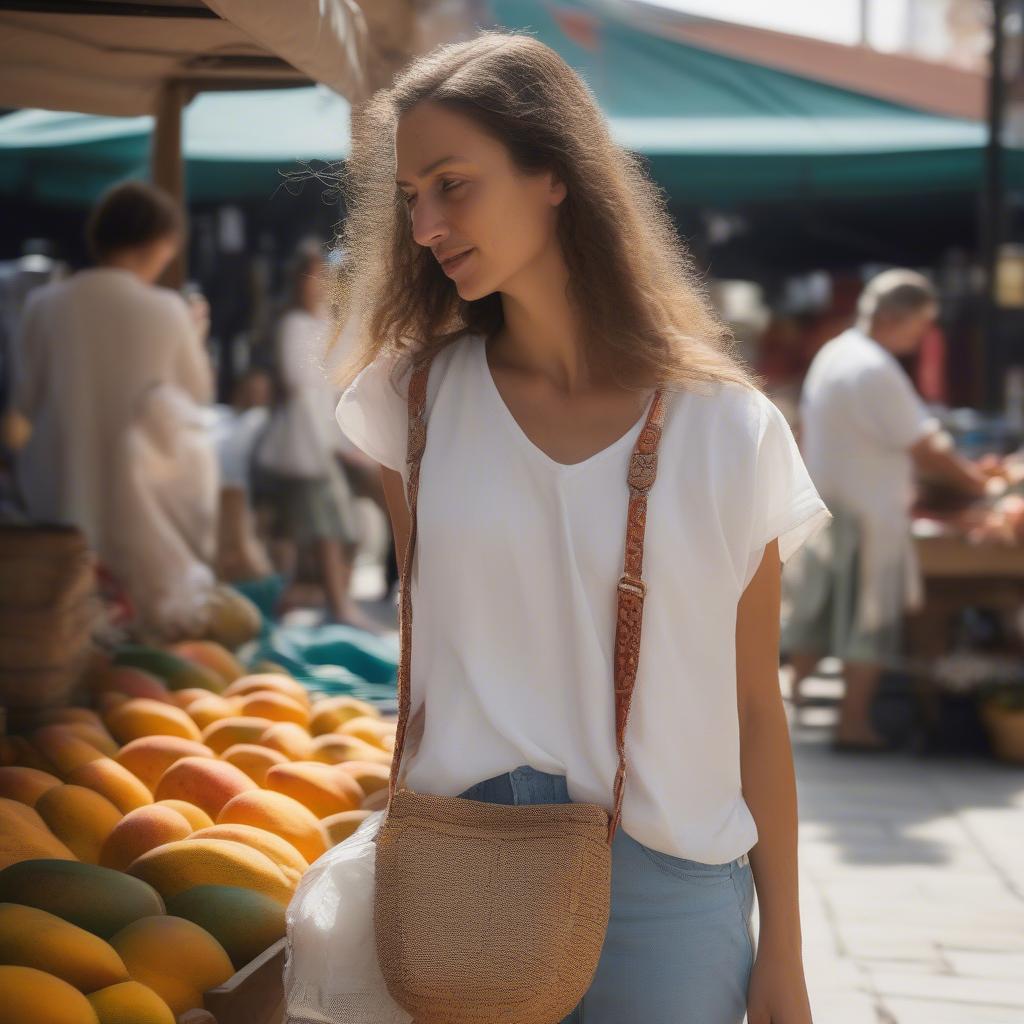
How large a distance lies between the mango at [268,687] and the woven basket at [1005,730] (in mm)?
4045

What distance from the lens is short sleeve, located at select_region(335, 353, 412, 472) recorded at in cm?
199

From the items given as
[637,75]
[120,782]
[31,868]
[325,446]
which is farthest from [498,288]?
[637,75]

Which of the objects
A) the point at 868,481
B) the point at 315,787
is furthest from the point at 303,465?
the point at 315,787

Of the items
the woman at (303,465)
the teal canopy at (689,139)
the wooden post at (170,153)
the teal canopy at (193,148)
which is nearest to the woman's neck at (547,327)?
the wooden post at (170,153)

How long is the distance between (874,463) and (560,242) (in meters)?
5.15

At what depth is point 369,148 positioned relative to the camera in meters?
2.17

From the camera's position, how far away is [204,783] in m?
2.82

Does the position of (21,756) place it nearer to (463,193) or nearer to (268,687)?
(268,687)

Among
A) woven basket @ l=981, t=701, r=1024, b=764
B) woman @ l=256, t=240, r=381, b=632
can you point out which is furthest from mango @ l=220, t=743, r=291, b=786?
woman @ l=256, t=240, r=381, b=632

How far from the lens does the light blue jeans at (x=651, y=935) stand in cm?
176

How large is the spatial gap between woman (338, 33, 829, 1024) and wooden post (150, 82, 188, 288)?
2619 millimetres

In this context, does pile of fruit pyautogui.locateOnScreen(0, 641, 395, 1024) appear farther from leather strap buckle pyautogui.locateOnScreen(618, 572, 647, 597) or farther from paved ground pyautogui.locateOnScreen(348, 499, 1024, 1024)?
paved ground pyautogui.locateOnScreen(348, 499, 1024, 1024)

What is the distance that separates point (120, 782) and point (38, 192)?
597 cm

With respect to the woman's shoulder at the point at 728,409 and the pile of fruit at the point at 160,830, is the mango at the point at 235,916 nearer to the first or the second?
the pile of fruit at the point at 160,830
